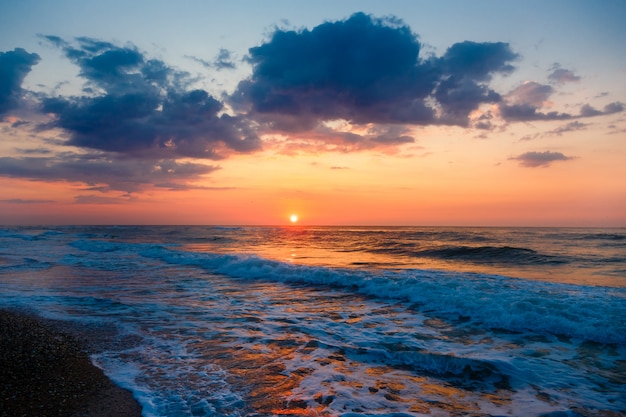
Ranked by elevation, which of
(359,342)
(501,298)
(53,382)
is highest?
(501,298)

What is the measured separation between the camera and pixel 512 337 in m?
8.92

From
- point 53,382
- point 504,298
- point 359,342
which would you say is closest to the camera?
point 53,382

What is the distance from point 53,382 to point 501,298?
1158cm

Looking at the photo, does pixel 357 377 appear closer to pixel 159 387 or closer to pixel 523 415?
pixel 523 415

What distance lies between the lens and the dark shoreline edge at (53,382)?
5.06 meters

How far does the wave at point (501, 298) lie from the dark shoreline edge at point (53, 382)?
Result: 8977mm

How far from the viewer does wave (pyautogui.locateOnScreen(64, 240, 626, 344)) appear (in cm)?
927

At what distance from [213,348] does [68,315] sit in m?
5.76

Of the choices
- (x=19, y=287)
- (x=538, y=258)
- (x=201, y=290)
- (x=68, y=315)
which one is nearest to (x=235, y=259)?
(x=201, y=290)

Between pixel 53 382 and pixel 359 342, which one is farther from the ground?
pixel 53 382

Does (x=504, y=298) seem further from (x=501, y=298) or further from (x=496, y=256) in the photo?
(x=496, y=256)

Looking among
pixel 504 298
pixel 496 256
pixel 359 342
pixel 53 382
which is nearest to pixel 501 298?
pixel 504 298

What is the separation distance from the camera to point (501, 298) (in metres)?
11.5

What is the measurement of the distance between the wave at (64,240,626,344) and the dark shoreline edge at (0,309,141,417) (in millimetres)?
8977
